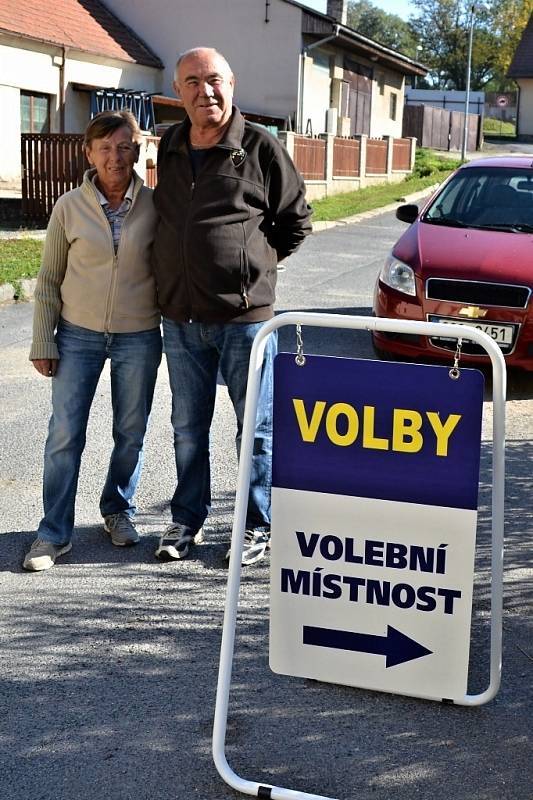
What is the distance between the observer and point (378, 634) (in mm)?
3262

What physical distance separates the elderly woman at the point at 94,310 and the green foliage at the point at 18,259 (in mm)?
7556

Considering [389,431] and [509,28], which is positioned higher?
[509,28]

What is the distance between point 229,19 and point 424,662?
3042 cm

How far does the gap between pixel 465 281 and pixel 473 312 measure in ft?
0.79

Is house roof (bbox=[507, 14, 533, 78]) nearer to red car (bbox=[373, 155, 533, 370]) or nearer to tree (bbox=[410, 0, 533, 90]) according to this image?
tree (bbox=[410, 0, 533, 90])

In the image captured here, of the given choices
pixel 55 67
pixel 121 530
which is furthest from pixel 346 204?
pixel 121 530

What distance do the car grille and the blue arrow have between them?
5.01m

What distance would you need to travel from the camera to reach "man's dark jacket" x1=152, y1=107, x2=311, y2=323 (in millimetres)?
4340

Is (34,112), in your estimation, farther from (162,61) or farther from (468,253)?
(468,253)

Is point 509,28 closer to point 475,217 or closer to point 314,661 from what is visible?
point 475,217

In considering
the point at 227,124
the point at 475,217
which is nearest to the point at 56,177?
the point at 475,217

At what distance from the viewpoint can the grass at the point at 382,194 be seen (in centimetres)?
2372

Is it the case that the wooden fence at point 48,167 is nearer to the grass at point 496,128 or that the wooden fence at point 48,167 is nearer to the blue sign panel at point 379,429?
the blue sign panel at point 379,429

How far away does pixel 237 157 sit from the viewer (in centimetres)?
→ 435
